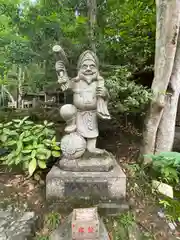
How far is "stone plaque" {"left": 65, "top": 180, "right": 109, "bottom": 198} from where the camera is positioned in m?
1.89

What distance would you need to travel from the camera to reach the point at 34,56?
2945 mm

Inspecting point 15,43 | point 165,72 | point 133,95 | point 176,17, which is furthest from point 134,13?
point 15,43

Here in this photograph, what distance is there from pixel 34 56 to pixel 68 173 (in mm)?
2119

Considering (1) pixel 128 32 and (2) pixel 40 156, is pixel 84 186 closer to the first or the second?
(2) pixel 40 156

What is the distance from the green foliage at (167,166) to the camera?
2.20 m

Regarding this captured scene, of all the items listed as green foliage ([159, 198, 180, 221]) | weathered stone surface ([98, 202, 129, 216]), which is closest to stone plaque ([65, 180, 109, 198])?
weathered stone surface ([98, 202, 129, 216])

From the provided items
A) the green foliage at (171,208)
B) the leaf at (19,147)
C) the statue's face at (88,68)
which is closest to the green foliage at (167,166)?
the green foliage at (171,208)

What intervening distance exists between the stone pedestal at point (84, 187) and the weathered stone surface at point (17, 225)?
299 mm

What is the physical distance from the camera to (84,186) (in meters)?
1.90

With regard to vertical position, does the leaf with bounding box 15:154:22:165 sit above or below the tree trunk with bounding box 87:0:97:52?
below

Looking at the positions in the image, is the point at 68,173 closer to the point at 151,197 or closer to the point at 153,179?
the point at 151,197

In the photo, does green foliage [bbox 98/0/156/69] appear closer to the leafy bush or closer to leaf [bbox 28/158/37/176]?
the leafy bush

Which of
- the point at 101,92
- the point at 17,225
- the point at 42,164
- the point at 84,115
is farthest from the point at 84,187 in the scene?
the point at 101,92

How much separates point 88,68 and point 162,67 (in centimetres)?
124
